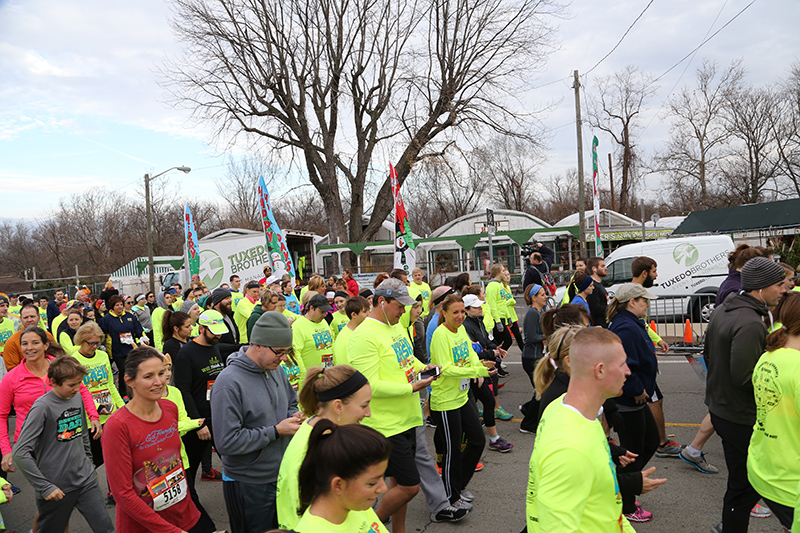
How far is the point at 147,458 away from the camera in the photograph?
316 centimetres

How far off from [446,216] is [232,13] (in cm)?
3202

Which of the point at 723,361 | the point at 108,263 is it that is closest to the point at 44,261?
the point at 108,263

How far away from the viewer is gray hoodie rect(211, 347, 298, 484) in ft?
10.1

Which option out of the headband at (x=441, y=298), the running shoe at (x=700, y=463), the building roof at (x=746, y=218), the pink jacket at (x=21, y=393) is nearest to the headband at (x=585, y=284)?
the running shoe at (x=700, y=463)

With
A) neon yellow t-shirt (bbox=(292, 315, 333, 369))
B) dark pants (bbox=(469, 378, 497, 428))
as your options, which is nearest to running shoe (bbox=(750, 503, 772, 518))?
dark pants (bbox=(469, 378, 497, 428))

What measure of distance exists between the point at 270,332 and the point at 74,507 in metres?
2.12

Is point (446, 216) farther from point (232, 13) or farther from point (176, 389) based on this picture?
point (176, 389)

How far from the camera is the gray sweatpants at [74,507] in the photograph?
3669mm

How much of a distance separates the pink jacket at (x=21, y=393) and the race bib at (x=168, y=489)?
158cm

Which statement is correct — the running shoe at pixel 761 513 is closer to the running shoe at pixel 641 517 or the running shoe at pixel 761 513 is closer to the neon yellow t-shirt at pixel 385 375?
the running shoe at pixel 641 517

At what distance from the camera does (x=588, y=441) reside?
2.07 metres

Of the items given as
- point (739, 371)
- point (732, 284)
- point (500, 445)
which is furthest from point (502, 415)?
point (739, 371)

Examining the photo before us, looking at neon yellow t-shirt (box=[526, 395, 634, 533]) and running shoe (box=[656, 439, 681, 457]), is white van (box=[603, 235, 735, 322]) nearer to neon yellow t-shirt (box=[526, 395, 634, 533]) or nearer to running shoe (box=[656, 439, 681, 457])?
running shoe (box=[656, 439, 681, 457])

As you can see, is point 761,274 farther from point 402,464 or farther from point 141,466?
point 141,466
